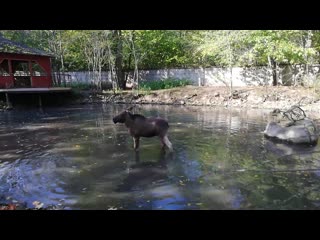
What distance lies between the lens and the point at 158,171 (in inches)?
377

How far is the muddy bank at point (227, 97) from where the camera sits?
78.9ft

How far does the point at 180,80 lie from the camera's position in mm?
35281

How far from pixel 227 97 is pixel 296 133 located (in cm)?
1546

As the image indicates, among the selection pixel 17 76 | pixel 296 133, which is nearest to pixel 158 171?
pixel 296 133

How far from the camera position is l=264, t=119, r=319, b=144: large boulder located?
41.9 feet

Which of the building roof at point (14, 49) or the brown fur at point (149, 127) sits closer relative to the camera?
the brown fur at point (149, 127)

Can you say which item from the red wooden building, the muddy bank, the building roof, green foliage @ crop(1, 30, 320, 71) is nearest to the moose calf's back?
the muddy bank

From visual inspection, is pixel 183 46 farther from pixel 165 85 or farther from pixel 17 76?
pixel 17 76

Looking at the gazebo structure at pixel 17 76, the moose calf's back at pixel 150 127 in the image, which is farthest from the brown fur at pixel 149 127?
the gazebo structure at pixel 17 76

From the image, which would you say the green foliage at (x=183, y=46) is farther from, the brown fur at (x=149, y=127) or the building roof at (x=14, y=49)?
the brown fur at (x=149, y=127)

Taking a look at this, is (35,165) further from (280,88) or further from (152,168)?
(280,88)

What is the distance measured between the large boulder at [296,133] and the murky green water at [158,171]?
0.56m

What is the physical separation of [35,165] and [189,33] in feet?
110
